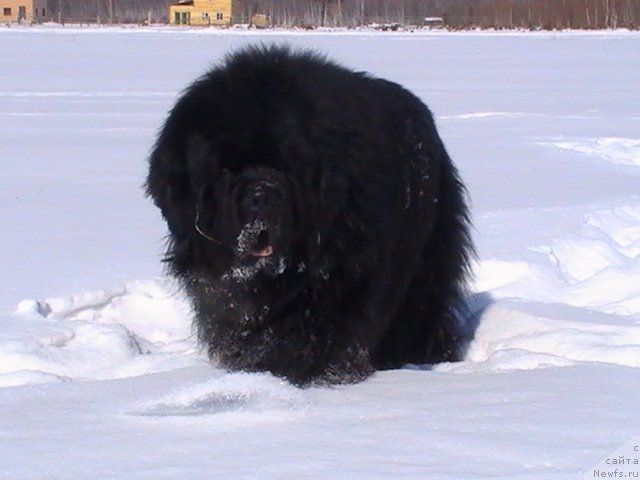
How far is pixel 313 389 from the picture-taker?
3432 mm

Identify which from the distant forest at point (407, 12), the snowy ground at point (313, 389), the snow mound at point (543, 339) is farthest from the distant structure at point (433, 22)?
the snow mound at point (543, 339)

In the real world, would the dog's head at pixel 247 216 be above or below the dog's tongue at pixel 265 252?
above

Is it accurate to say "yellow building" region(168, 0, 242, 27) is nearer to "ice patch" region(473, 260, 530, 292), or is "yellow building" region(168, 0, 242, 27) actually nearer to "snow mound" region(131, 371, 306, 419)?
"ice patch" region(473, 260, 530, 292)

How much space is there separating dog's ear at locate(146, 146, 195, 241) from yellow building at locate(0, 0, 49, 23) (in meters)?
66.3

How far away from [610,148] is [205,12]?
2150 inches

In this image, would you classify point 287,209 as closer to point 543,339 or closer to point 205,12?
point 543,339

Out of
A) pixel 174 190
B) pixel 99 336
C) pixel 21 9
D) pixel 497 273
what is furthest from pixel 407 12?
pixel 174 190

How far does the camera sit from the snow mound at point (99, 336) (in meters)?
4.00

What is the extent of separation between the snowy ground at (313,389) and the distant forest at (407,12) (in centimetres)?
3595

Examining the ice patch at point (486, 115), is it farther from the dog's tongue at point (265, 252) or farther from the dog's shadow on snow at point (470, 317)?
the dog's tongue at point (265, 252)

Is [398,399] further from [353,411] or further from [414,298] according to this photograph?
[414,298]

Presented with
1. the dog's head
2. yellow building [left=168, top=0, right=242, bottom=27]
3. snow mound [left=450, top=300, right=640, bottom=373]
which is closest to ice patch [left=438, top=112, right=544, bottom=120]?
snow mound [left=450, top=300, right=640, bottom=373]

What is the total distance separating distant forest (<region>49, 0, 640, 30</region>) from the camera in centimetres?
4631

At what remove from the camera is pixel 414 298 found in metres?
4.41
